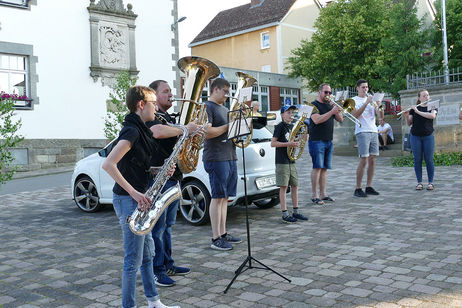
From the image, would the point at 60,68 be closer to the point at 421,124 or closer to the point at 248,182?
the point at 248,182

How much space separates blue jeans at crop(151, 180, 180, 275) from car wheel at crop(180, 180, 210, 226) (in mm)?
2210

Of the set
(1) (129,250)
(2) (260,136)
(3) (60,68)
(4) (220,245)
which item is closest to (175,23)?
(3) (60,68)

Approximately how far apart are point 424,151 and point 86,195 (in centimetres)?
651

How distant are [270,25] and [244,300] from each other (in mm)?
38127

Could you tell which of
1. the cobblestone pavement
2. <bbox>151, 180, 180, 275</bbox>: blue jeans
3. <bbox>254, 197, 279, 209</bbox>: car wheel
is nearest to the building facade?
the cobblestone pavement

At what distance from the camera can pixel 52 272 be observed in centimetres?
523

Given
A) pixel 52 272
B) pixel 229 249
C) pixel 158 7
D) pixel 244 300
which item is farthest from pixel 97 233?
pixel 158 7

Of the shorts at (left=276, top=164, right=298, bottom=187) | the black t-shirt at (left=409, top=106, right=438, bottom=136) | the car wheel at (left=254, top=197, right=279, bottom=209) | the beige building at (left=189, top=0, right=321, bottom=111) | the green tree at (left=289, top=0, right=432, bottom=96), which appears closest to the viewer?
the shorts at (left=276, top=164, right=298, bottom=187)

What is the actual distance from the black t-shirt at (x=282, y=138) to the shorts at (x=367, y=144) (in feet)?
7.62

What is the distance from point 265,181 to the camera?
7469 mm

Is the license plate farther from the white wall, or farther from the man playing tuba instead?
the white wall

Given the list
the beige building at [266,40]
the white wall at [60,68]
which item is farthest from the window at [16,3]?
the beige building at [266,40]

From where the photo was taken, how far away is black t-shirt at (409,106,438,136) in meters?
9.45

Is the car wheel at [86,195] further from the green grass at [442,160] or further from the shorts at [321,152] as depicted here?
the green grass at [442,160]
